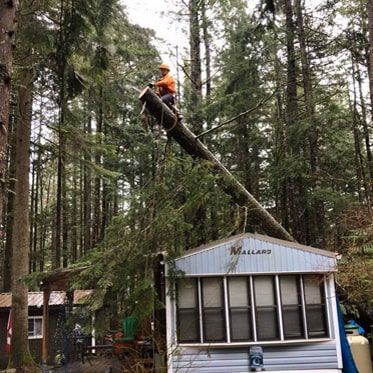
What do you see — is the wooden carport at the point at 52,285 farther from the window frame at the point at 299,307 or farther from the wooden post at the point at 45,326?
the window frame at the point at 299,307

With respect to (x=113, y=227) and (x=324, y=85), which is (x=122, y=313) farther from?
(x=324, y=85)

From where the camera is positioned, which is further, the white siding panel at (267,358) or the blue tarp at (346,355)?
the blue tarp at (346,355)

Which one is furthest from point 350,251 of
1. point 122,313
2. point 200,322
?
point 122,313

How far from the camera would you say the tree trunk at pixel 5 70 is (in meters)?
4.52

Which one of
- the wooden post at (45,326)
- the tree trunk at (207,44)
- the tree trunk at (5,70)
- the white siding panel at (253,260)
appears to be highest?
the tree trunk at (207,44)

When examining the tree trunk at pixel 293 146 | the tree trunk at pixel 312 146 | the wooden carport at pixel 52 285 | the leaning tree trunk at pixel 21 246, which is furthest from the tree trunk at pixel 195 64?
the wooden carport at pixel 52 285

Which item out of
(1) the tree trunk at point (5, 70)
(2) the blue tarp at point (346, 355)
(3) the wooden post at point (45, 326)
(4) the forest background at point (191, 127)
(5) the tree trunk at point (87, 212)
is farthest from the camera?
(5) the tree trunk at point (87, 212)

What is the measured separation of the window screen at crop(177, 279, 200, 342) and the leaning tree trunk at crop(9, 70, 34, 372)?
165 inches

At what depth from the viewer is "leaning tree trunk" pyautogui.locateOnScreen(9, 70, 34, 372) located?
11220 millimetres

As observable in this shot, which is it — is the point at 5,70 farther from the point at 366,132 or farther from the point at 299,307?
the point at 366,132

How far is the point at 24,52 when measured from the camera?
9.80 metres

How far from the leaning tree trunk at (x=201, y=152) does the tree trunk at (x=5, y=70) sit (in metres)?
3.12

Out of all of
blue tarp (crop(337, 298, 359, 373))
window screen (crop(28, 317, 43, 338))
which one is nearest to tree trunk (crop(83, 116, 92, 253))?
window screen (crop(28, 317, 43, 338))

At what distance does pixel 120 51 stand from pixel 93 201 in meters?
10.9
